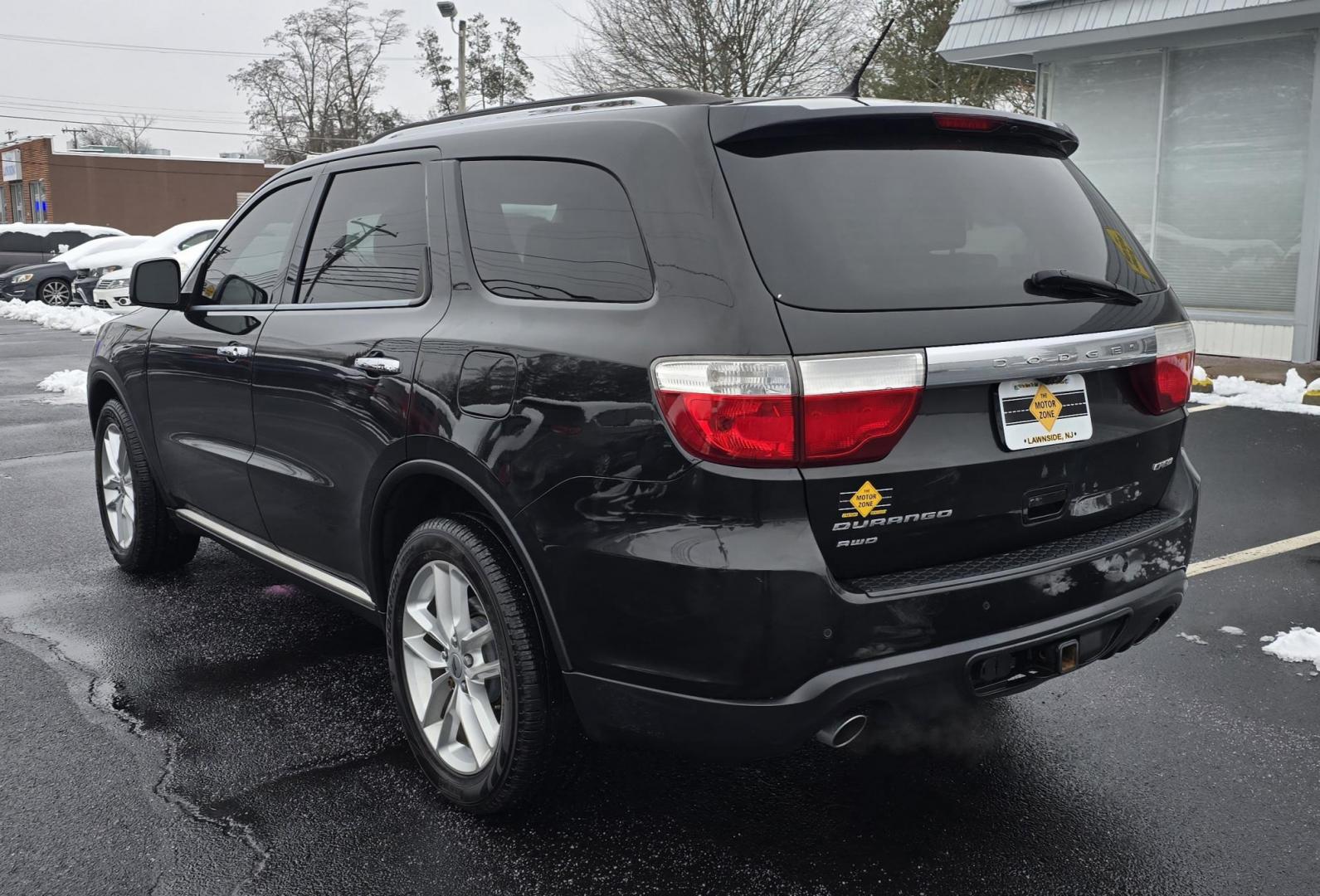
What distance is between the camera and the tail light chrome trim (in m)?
2.44

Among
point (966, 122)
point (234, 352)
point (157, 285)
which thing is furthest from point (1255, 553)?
point (157, 285)

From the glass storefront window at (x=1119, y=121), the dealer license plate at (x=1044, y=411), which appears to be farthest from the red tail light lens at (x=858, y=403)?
the glass storefront window at (x=1119, y=121)

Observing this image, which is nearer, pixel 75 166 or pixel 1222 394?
pixel 1222 394

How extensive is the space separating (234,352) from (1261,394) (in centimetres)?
869

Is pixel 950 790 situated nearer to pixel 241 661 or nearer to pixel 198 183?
pixel 241 661

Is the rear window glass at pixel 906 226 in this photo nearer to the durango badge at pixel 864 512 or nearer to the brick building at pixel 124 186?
the durango badge at pixel 864 512

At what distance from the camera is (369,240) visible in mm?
3498

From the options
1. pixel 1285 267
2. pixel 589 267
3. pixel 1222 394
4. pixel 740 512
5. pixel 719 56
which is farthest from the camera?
pixel 719 56

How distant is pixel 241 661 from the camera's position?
416cm

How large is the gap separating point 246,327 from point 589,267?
1781 millimetres

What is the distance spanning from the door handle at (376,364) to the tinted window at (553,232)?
37 cm

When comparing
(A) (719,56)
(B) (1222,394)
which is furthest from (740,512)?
(A) (719,56)

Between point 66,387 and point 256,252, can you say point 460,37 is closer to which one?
point 66,387

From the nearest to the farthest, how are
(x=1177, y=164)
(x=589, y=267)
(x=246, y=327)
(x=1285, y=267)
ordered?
1. (x=589, y=267)
2. (x=246, y=327)
3. (x=1285, y=267)
4. (x=1177, y=164)
